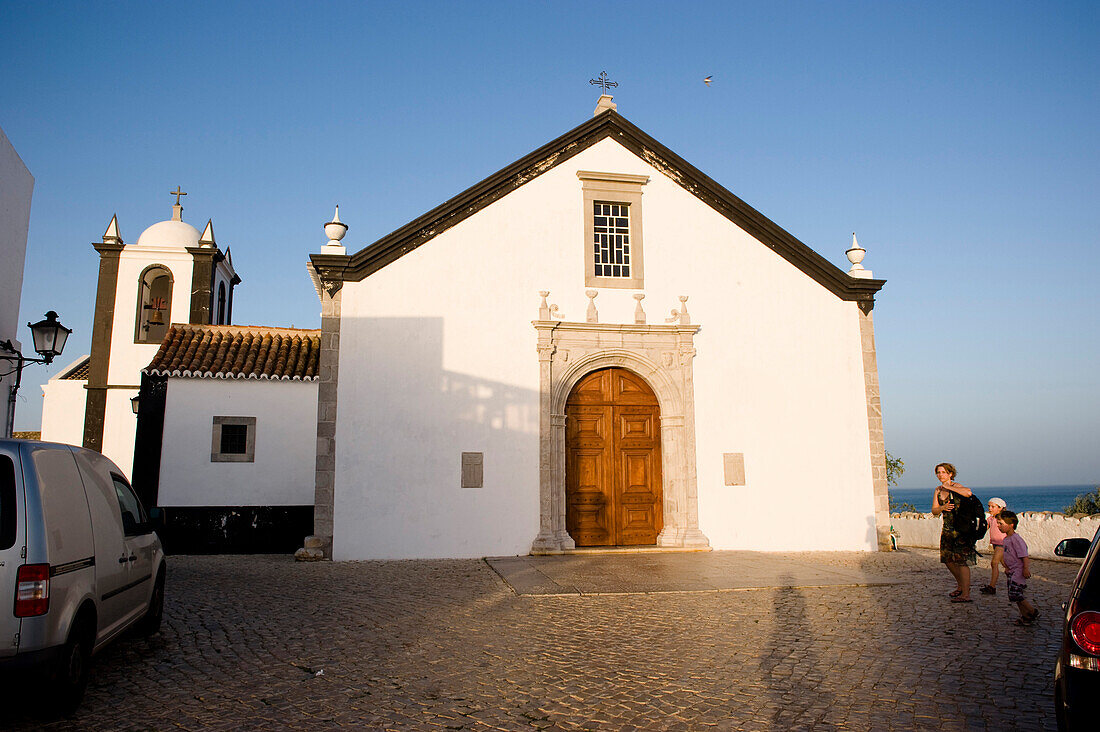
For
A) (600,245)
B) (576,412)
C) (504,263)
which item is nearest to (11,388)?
(504,263)

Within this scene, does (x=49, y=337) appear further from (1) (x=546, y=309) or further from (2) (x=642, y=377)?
(2) (x=642, y=377)

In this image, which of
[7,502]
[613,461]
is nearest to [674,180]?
[613,461]

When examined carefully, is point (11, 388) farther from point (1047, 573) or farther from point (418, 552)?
point (1047, 573)

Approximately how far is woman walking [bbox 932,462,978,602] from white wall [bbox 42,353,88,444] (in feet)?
80.2

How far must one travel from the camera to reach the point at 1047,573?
388 inches

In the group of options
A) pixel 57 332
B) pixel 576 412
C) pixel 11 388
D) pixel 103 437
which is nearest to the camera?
pixel 57 332

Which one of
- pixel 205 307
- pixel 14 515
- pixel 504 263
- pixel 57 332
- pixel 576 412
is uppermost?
pixel 205 307

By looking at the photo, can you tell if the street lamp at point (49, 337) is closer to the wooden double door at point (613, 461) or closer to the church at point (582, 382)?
the church at point (582, 382)

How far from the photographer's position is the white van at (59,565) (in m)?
3.66

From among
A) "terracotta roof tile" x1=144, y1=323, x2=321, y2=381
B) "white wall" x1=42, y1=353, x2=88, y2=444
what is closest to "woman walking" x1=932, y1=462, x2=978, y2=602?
Answer: "terracotta roof tile" x1=144, y1=323, x2=321, y2=381

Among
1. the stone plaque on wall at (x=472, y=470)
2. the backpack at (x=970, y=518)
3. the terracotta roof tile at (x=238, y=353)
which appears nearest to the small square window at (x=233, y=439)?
the terracotta roof tile at (x=238, y=353)

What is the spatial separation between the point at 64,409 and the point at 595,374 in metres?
20.0

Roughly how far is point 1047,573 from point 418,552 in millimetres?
9155

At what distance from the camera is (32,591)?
369 centimetres
